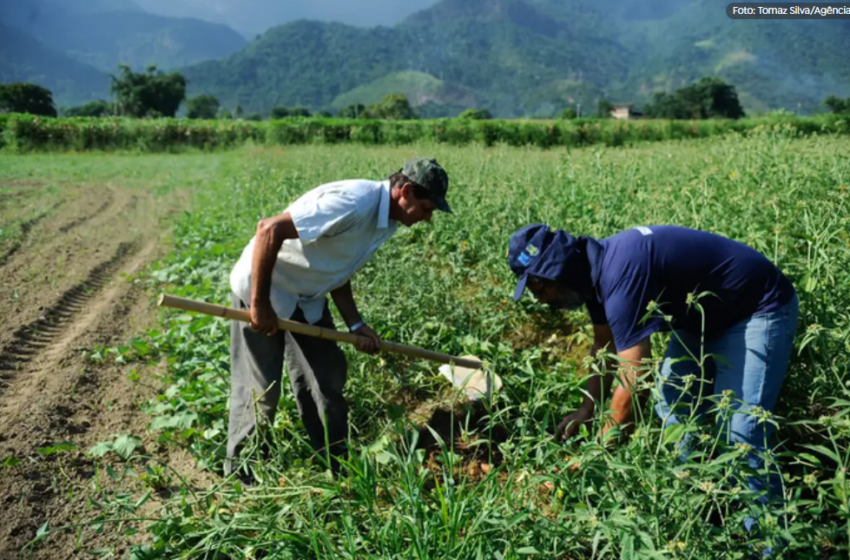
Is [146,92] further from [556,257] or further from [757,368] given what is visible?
[757,368]

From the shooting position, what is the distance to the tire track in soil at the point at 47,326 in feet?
13.9

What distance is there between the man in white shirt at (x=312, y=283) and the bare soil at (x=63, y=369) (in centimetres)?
71

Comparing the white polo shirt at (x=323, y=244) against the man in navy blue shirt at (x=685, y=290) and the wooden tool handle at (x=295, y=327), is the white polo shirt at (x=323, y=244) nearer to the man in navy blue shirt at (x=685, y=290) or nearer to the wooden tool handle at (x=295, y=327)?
the wooden tool handle at (x=295, y=327)

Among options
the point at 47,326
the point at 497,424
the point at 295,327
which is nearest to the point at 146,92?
the point at 47,326

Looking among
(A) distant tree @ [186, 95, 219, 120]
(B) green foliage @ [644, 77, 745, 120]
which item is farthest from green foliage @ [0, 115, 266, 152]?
(A) distant tree @ [186, 95, 219, 120]

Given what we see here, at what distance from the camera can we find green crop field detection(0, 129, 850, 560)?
186cm

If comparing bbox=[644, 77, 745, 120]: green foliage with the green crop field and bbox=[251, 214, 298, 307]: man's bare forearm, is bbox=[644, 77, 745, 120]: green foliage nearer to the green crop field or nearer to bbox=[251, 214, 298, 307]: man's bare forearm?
the green crop field

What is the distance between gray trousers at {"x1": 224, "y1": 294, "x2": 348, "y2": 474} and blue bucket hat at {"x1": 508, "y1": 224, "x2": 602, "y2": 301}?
3.74ft

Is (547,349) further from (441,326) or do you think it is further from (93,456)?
(93,456)

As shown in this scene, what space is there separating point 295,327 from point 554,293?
1.23 m

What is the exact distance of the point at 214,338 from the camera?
14.3 feet

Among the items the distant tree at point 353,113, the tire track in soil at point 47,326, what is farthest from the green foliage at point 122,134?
the distant tree at point 353,113

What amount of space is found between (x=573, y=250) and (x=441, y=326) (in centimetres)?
180

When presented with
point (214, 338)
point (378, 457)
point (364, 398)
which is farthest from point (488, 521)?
point (214, 338)
